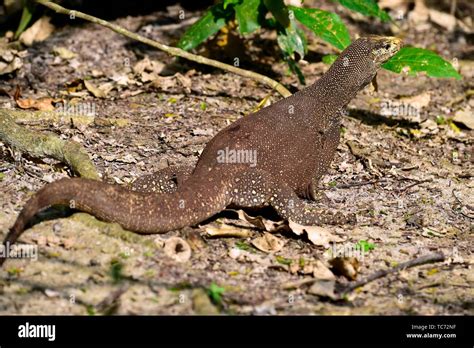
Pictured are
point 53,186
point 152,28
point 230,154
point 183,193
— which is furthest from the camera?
point 152,28

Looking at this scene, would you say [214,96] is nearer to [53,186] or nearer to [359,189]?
[359,189]

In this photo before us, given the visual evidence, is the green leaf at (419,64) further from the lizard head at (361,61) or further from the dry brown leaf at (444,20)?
the dry brown leaf at (444,20)

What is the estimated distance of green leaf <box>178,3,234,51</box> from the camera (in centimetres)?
793

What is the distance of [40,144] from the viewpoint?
246 inches

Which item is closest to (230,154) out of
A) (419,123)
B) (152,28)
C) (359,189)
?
(359,189)

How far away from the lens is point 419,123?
830 cm

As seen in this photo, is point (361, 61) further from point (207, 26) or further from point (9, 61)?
point (9, 61)

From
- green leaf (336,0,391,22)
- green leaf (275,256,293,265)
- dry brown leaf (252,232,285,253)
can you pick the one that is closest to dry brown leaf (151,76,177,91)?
green leaf (336,0,391,22)

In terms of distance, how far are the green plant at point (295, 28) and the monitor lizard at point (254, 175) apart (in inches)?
21.8

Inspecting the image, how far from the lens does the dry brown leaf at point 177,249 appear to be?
504 centimetres

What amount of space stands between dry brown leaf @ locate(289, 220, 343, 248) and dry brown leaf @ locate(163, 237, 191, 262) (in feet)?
3.12

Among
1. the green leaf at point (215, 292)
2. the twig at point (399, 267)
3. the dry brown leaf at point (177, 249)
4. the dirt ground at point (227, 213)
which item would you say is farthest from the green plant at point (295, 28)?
the green leaf at point (215, 292)

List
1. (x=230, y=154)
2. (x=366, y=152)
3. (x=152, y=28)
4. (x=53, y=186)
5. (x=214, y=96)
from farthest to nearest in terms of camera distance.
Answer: (x=152, y=28)
(x=214, y=96)
(x=366, y=152)
(x=230, y=154)
(x=53, y=186)
